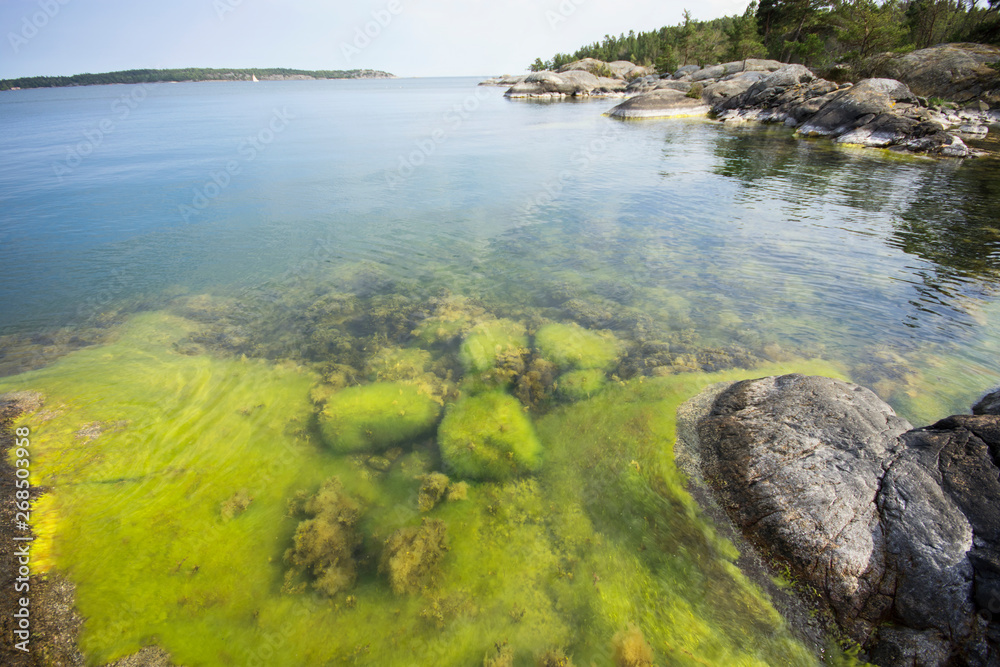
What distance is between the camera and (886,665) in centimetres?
338

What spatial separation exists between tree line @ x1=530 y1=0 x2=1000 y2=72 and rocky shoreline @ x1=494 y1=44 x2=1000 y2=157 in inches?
241

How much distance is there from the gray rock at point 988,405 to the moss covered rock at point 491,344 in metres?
7.19

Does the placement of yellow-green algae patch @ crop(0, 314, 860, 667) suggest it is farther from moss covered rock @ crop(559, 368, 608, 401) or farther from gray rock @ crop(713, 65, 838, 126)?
gray rock @ crop(713, 65, 838, 126)

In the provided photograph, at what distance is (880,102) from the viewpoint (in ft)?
86.6

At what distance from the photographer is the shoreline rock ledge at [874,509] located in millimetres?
3352

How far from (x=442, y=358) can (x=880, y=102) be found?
36909 millimetres

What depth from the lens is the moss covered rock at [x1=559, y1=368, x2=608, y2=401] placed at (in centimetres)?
709

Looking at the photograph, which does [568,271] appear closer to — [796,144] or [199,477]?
[199,477]

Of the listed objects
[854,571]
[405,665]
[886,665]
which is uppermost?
[854,571]

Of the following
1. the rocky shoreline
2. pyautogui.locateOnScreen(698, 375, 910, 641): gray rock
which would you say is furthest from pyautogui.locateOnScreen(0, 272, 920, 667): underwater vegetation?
the rocky shoreline

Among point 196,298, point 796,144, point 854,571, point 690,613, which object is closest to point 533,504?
point 690,613

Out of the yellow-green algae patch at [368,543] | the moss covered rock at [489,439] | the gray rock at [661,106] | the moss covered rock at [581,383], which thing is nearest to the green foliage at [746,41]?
the gray rock at [661,106]

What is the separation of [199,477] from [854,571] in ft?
26.3

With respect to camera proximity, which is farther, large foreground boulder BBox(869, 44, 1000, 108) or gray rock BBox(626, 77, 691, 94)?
gray rock BBox(626, 77, 691, 94)
